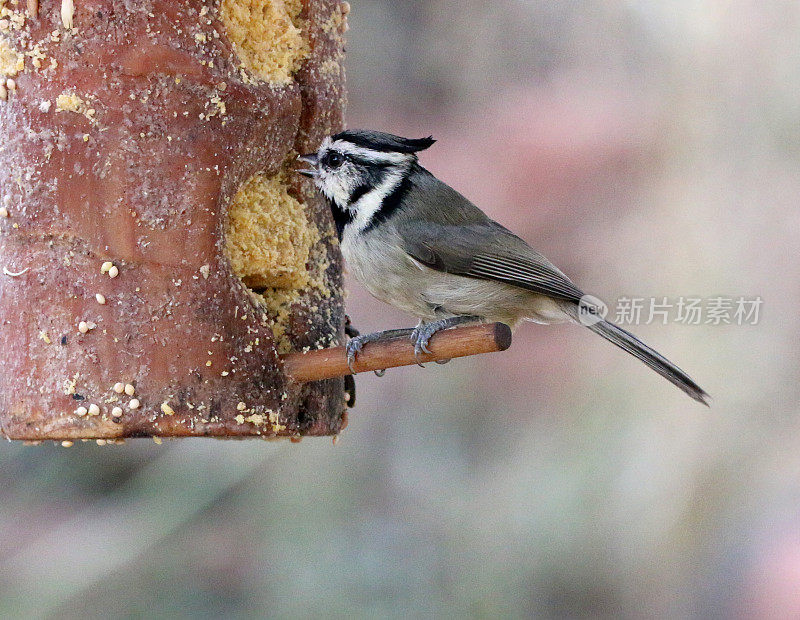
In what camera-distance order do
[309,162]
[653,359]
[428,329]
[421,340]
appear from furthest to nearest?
[653,359]
[309,162]
[428,329]
[421,340]

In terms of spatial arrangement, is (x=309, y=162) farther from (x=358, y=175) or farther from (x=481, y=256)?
(x=481, y=256)

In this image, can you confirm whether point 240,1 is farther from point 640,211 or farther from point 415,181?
point 640,211

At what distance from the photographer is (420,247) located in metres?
3.58

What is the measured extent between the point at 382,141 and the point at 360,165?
10 centimetres

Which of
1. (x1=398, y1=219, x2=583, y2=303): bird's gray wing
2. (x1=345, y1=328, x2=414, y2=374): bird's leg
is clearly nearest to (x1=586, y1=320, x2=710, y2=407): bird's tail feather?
(x1=398, y1=219, x2=583, y2=303): bird's gray wing

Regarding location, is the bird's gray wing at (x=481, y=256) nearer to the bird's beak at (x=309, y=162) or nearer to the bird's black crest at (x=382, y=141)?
the bird's black crest at (x=382, y=141)

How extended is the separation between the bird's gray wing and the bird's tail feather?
0.67ft

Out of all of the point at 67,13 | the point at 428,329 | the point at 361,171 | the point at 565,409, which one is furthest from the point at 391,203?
the point at 565,409

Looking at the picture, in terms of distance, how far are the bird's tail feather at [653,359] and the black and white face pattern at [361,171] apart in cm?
86

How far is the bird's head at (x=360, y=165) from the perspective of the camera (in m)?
3.39

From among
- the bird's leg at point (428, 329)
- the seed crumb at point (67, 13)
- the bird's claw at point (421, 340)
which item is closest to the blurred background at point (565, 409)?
the bird's leg at point (428, 329)

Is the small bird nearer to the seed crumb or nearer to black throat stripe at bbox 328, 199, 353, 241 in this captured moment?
black throat stripe at bbox 328, 199, 353, 241

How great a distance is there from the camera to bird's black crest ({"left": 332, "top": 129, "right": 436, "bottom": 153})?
11.1 ft

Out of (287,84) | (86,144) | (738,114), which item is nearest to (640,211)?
(738,114)
